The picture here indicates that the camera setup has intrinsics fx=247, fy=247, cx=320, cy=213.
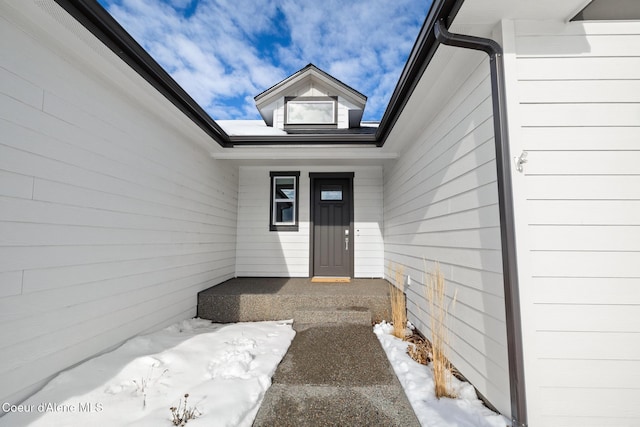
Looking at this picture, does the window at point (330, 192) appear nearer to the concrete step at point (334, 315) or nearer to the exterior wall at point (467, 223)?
the exterior wall at point (467, 223)

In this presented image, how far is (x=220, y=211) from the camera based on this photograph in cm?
441

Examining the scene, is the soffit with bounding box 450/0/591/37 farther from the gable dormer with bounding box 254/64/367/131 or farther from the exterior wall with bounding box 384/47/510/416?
the gable dormer with bounding box 254/64/367/131

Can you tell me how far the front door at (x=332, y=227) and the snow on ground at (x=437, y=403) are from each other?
2640mm

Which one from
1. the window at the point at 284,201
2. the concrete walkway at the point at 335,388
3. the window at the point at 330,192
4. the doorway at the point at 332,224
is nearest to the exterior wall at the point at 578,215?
the concrete walkway at the point at 335,388

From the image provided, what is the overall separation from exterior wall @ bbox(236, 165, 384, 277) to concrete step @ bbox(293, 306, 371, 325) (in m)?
1.61

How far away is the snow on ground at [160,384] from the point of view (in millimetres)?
1539

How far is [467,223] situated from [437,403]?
1.34 m

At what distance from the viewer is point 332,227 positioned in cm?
506

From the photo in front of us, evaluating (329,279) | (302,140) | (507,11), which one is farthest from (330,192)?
(507,11)

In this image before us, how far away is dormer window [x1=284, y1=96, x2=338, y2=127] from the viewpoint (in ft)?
18.0

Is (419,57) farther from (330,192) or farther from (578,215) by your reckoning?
(330,192)

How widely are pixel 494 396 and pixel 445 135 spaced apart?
2.14m

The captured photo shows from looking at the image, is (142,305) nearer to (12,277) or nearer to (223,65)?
(12,277)

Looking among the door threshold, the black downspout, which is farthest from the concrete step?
the black downspout
